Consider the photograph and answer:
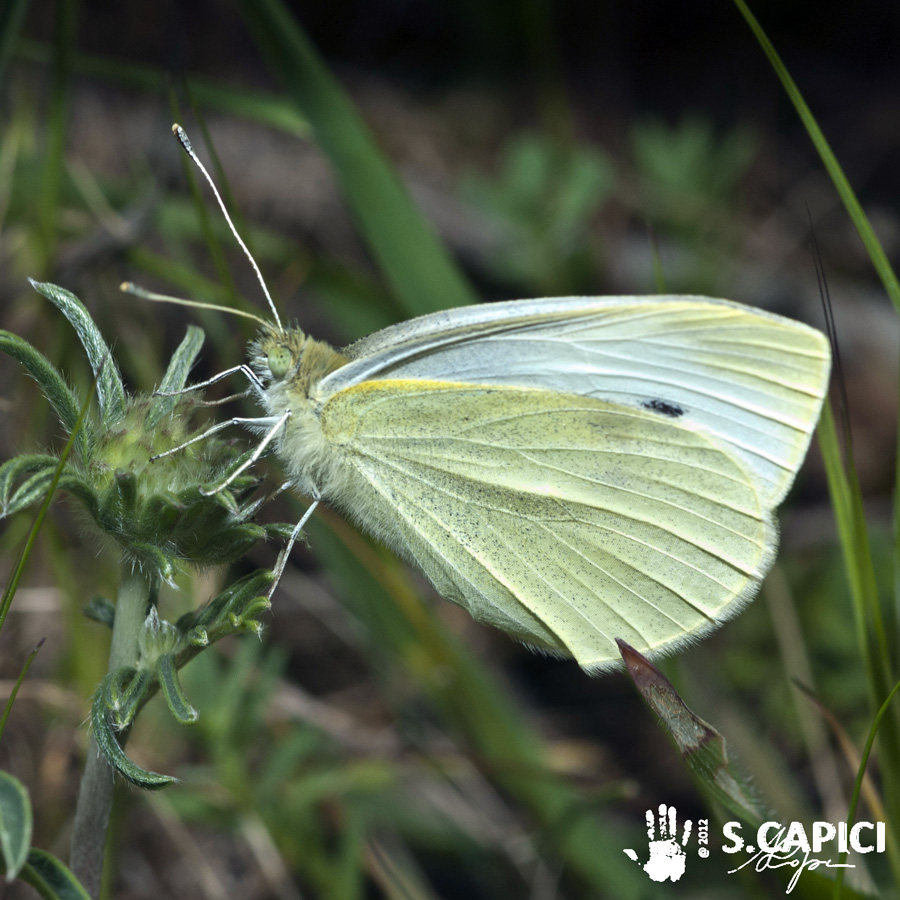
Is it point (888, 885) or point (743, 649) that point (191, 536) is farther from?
point (743, 649)

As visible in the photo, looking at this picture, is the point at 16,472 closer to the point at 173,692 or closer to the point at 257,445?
the point at 173,692

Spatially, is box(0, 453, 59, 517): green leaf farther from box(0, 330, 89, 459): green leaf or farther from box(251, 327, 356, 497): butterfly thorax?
box(251, 327, 356, 497): butterfly thorax

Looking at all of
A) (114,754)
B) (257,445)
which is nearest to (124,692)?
(114,754)

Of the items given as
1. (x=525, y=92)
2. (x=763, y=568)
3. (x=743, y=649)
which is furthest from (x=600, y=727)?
(x=525, y=92)

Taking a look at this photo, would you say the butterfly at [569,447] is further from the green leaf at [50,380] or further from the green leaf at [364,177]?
the green leaf at [364,177]

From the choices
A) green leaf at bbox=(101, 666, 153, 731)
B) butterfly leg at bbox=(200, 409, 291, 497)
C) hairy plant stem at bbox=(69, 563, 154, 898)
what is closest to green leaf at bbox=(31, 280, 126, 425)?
butterfly leg at bbox=(200, 409, 291, 497)
